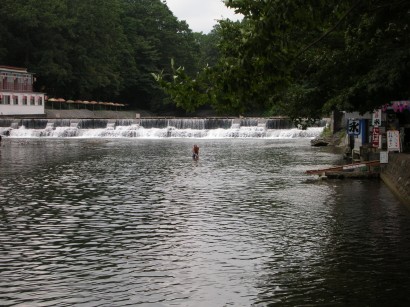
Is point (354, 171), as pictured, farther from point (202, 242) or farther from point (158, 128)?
point (158, 128)

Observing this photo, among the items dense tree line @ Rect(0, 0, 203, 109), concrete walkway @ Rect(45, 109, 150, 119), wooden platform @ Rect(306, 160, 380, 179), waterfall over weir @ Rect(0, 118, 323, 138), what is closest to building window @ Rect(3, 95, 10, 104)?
concrete walkway @ Rect(45, 109, 150, 119)

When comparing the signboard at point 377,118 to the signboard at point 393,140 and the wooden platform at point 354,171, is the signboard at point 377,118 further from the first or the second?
the signboard at point 393,140

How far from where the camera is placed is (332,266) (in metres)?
12.6

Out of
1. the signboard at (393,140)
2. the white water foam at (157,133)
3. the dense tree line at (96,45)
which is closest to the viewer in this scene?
the signboard at (393,140)

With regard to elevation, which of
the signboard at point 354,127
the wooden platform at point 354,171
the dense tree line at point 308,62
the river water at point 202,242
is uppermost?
the dense tree line at point 308,62

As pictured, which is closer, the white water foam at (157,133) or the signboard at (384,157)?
the signboard at (384,157)

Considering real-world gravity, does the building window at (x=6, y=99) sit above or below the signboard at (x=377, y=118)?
above

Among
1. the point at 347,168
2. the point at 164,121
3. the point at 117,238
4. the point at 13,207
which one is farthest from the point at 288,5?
the point at 164,121

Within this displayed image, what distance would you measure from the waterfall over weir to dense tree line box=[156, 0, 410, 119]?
41.4 metres

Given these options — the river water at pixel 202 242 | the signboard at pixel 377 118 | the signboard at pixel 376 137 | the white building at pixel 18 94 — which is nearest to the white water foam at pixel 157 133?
the white building at pixel 18 94

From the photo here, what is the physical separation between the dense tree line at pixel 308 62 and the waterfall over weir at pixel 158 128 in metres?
41.4

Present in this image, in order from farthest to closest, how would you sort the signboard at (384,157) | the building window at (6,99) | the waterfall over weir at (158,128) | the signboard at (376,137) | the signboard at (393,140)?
the building window at (6,99), the waterfall over weir at (158,128), the signboard at (376,137), the signboard at (384,157), the signboard at (393,140)

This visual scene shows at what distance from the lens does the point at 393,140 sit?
1065 inches

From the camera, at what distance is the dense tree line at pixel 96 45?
99000 mm
